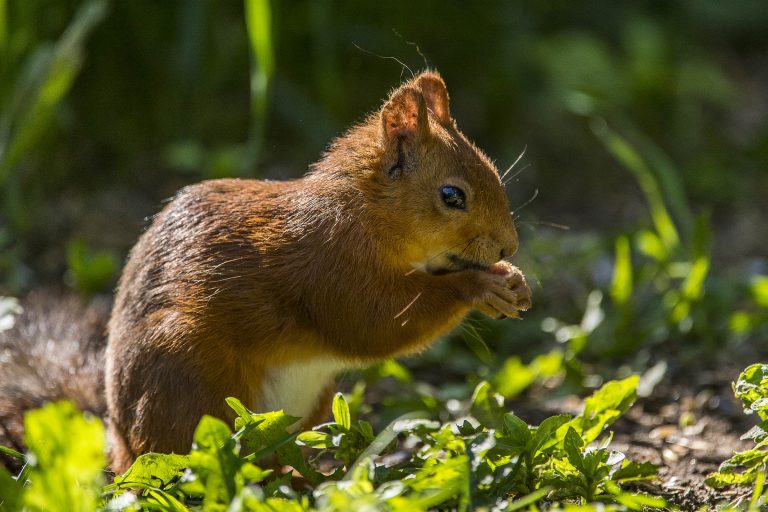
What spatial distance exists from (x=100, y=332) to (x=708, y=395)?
2034 mm

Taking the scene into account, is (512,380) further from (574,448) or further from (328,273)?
(574,448)

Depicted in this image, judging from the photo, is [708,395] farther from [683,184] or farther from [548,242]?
[683,184]

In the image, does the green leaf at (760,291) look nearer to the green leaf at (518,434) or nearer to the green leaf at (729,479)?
the green leaf at (729,479)

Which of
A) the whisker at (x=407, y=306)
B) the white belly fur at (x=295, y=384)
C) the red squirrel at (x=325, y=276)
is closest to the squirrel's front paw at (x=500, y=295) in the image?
the red squirrel at (x=325, y=276)

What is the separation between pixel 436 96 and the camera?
3086mm

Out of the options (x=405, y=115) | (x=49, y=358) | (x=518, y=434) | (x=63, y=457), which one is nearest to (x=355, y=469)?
(x=518, y=434)

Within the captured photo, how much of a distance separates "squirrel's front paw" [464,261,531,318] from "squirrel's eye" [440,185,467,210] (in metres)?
0.19

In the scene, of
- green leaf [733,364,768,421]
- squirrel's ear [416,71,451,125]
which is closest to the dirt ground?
green leaf [733,364,768,421]

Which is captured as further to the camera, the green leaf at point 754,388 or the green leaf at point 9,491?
the green leaf at point 754,388

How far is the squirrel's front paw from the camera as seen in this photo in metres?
2.75

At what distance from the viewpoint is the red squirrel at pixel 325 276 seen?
108 inches

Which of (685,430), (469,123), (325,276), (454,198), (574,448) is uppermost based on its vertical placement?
(454,198)

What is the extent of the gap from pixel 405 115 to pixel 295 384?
81 cm

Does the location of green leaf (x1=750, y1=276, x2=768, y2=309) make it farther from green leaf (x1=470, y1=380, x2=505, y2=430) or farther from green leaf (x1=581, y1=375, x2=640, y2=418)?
green leaf (x1=470, y1=380, x2=505, y2=430)
